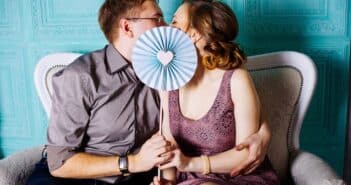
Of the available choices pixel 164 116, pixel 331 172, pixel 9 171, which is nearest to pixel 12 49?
pixel 9 171

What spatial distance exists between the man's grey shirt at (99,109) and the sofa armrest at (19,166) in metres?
0.12

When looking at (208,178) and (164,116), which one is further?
(164,116)

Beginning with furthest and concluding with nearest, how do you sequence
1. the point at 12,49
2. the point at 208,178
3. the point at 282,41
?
the point at 12,49
the point at 282,41
the point at 208,178

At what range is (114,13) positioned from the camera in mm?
1399

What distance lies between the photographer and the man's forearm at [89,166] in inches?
53.2

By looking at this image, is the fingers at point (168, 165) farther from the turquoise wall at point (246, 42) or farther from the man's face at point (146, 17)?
the turquoise wall at point (246, 42)

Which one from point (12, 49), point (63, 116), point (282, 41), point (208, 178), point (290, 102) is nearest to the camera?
point (208, 178)

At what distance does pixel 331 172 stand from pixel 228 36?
0.50m

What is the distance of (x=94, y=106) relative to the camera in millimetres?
1404

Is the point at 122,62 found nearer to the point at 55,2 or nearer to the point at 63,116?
the point at 63,116

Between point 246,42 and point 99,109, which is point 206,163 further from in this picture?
point 246,42

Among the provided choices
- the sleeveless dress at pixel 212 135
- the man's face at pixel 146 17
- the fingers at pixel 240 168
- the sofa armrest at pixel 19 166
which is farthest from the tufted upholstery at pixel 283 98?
the man's face at pixel 146 17

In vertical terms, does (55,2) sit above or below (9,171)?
above

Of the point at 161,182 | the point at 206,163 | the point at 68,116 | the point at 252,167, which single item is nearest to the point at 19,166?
the point at 68,116
